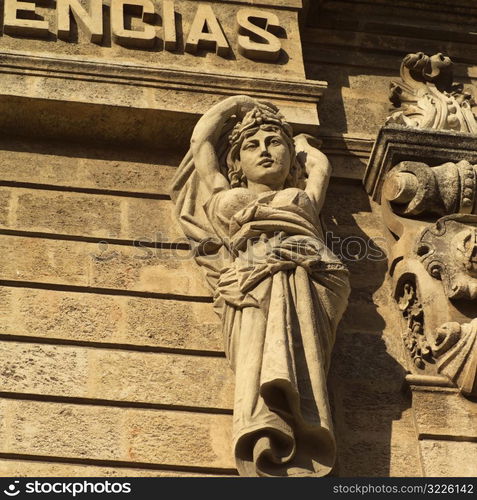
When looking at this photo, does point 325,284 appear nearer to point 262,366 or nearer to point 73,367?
point 262,366

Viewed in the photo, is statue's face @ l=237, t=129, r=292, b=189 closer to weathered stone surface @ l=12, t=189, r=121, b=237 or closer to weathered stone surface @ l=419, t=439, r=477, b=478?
weathered stone surface @ l=12, t=189, r=121, b=237

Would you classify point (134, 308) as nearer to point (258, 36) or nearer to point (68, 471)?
point (68, 471)

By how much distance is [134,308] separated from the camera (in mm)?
9539

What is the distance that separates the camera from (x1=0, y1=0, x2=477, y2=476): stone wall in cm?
880

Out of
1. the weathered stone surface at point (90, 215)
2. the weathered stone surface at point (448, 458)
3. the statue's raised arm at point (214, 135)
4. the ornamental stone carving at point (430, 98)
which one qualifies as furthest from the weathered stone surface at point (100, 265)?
the ornamental stone carving at point (430, 98)

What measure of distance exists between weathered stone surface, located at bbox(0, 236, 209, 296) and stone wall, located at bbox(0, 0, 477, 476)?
11 mm

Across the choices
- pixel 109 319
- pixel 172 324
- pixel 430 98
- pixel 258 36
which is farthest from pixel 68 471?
pixel 430 98

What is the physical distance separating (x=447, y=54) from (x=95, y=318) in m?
4.32

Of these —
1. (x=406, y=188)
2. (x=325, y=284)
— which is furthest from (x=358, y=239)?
(x=325, y=284)

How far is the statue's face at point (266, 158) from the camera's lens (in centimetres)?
1000

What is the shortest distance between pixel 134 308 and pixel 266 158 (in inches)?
54.1

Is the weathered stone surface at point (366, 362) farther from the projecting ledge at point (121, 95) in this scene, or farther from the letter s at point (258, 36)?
the letter s at point (258, 36)

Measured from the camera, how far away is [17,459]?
339 inches

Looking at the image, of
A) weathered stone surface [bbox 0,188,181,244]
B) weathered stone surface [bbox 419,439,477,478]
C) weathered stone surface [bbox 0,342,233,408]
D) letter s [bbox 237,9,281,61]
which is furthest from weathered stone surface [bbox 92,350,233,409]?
letter s [bbox 237,9,281,61]
